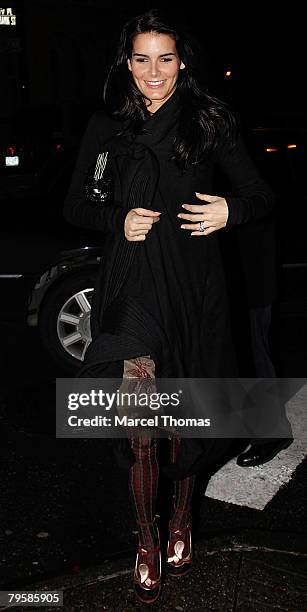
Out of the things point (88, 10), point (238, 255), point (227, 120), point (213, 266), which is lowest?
point (88, 10)

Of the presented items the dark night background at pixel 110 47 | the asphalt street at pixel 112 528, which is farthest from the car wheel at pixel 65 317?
the dark night background at pixel 110 47

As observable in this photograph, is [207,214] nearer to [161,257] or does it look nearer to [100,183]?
[161,257]

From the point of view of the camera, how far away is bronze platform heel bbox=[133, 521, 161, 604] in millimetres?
2750

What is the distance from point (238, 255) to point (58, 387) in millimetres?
1965

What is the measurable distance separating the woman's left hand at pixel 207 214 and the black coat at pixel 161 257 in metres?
0.04

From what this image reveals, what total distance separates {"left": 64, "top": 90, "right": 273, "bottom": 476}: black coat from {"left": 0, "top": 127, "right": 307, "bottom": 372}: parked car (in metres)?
2.71

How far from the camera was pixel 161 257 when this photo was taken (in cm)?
259

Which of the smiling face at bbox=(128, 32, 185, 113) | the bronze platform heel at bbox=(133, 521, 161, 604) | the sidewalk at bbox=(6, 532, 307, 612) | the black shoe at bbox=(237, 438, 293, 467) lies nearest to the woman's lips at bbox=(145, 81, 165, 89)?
the smiling face at bbox=(128, 32, 185, 113)

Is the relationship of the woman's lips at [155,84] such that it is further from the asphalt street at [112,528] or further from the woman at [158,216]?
the asphalt street at [112,528]

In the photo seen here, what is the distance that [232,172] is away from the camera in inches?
106

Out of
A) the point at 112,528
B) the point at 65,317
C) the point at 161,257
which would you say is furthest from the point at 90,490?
the point at 65,317

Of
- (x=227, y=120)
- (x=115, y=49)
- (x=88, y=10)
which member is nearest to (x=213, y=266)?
(x=227, y=120)

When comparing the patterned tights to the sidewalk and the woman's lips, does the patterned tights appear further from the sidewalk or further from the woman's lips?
the woman's lips

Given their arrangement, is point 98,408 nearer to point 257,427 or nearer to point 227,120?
point 257,427
